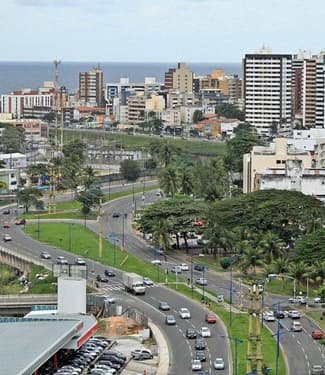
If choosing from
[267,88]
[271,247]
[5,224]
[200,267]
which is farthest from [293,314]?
[267,88]

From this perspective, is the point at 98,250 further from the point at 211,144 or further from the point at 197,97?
the point at 197,97

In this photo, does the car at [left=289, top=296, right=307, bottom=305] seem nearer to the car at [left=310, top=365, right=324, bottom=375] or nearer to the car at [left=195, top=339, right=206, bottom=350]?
the car at [left=195, top=339, right=206, bottom=350]

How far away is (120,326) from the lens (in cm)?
4953

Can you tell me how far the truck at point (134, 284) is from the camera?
54875 millimetres

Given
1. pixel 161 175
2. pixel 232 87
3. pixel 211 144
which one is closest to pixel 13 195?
pixel 161 175

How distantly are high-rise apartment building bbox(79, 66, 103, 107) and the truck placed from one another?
12929 cm

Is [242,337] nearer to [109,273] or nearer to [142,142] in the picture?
[109,273]

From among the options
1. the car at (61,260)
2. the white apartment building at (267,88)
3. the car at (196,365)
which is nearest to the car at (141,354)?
the car at (196,365)

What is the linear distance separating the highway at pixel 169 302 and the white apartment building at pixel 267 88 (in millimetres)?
62645

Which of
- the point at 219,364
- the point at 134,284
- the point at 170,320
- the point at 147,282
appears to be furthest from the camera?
the point at 147,282

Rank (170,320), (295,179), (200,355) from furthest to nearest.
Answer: (295,179), (170,320), (200,355)

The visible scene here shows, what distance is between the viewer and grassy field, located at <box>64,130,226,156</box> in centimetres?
12569

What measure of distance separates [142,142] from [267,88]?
15497 mm

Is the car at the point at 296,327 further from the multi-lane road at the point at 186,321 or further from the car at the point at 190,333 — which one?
the car at the point at 190,333
